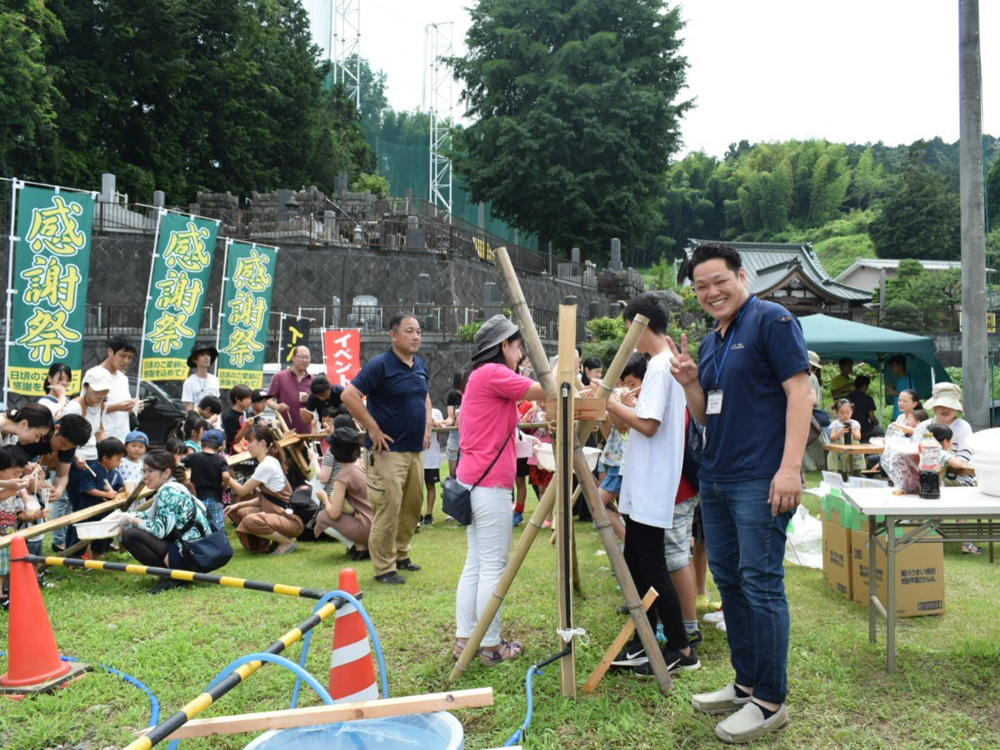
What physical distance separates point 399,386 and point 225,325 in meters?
6.74

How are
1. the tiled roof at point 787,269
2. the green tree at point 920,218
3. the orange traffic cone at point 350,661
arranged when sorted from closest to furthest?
the orange traffic cone at point 350,661, the tiled roof at point 787,269, the green tree at point 920,218

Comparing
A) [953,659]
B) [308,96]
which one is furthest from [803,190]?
[953,659]

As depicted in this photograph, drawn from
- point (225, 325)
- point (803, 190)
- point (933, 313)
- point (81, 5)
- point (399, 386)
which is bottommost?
point (399, 386)

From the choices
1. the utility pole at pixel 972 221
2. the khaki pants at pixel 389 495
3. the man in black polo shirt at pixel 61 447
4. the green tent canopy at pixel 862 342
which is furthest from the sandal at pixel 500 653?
the green tent canopy at pixel 862 342

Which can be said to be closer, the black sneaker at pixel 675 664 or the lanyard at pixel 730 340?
the lanyard at pixel 730 340

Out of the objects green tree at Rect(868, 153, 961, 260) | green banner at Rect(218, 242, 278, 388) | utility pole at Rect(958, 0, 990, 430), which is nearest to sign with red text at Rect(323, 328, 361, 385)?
green banner at Rect(218, 242, 278, 388)

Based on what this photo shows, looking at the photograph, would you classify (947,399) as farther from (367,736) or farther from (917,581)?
(367,736)

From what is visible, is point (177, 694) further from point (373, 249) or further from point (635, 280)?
point (635, 280)

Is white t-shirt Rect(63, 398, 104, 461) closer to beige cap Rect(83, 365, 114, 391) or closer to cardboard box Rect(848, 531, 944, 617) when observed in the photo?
beige cap Rect(83, 365, 114, 391)

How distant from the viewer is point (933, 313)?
27.4m

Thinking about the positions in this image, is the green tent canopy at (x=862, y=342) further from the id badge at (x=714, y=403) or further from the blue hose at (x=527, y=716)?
the blue hose at (x=527, y=716)

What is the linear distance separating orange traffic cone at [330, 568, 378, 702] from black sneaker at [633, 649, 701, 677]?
148cm

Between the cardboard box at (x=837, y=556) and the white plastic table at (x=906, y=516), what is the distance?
0.90 metres

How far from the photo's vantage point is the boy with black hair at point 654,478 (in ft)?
12.2
